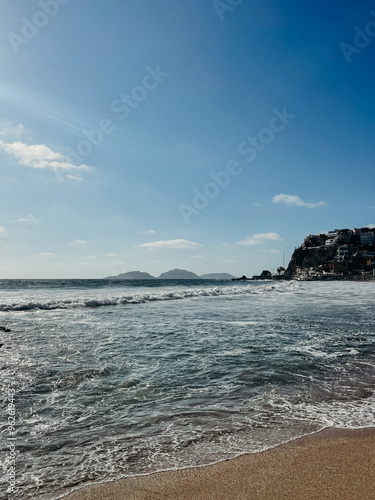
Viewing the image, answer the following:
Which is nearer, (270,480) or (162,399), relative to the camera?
(270,480)

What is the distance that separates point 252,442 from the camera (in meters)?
4.73

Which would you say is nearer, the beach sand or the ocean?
the beach sand

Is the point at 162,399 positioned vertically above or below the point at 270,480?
below

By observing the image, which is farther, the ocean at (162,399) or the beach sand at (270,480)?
the ocean at (162,399)

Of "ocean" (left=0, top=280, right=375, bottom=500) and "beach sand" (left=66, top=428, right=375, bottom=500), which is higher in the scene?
"beach sand" (left=66, top=428, right=375, bottom=500)

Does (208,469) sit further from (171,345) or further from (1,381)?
(171,345)

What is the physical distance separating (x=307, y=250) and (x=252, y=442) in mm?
173811

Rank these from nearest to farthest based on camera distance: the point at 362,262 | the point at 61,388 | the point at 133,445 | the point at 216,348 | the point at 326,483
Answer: the point at 326,483
the point at 133,445
the point at 61,388
the point at 216,348
the point at 362,262

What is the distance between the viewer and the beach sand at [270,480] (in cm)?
348

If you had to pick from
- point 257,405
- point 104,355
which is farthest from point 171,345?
point 257,405

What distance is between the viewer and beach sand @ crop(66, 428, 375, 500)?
11.4 feet

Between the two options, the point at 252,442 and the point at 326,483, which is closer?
the point at 326,483

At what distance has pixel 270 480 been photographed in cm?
→ 374

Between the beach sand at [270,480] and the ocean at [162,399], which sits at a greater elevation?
the beach sand at [270,480]
